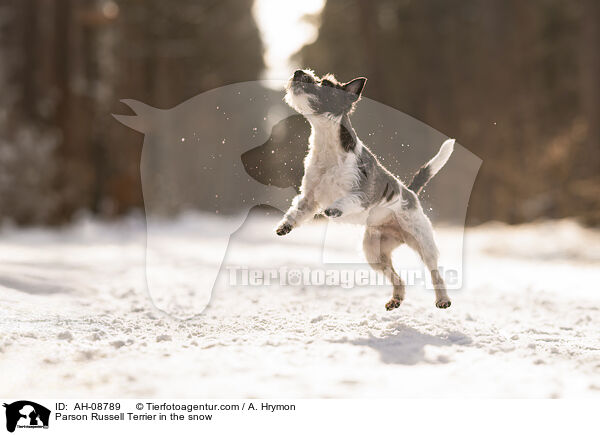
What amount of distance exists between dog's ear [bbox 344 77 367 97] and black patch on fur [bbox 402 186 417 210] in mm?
849

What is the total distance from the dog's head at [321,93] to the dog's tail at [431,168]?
91 cm

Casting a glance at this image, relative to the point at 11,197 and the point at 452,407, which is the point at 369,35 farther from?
the point at 452,407

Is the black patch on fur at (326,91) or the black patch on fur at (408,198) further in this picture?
the black patch on fur at (408,198)

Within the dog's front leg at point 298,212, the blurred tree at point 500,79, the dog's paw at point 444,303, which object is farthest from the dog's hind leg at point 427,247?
the blurred tree at point 500,79

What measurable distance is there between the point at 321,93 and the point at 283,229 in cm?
91

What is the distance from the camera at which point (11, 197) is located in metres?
14.5

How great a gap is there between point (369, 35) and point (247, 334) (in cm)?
1838

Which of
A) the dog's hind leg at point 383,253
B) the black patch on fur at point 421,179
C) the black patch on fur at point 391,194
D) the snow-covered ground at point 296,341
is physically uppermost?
the black patch on fur at point 421,179

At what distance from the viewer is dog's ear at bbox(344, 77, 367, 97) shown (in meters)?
3.67

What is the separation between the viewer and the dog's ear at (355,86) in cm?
367

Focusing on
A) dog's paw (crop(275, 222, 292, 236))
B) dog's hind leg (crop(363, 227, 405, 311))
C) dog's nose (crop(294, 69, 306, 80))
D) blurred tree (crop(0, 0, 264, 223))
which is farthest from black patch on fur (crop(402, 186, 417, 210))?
blurred tree (crop(0, 0, 264, 223))

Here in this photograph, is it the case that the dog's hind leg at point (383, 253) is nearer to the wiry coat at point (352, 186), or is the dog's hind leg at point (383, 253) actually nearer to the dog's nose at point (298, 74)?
the wiry coat at point (352, 186)

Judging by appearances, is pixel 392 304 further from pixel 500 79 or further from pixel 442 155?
pixel 500 79

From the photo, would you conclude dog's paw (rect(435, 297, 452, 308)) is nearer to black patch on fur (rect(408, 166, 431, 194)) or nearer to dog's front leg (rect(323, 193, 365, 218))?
black patch on fur (rect(408, 166, 431, 194))
